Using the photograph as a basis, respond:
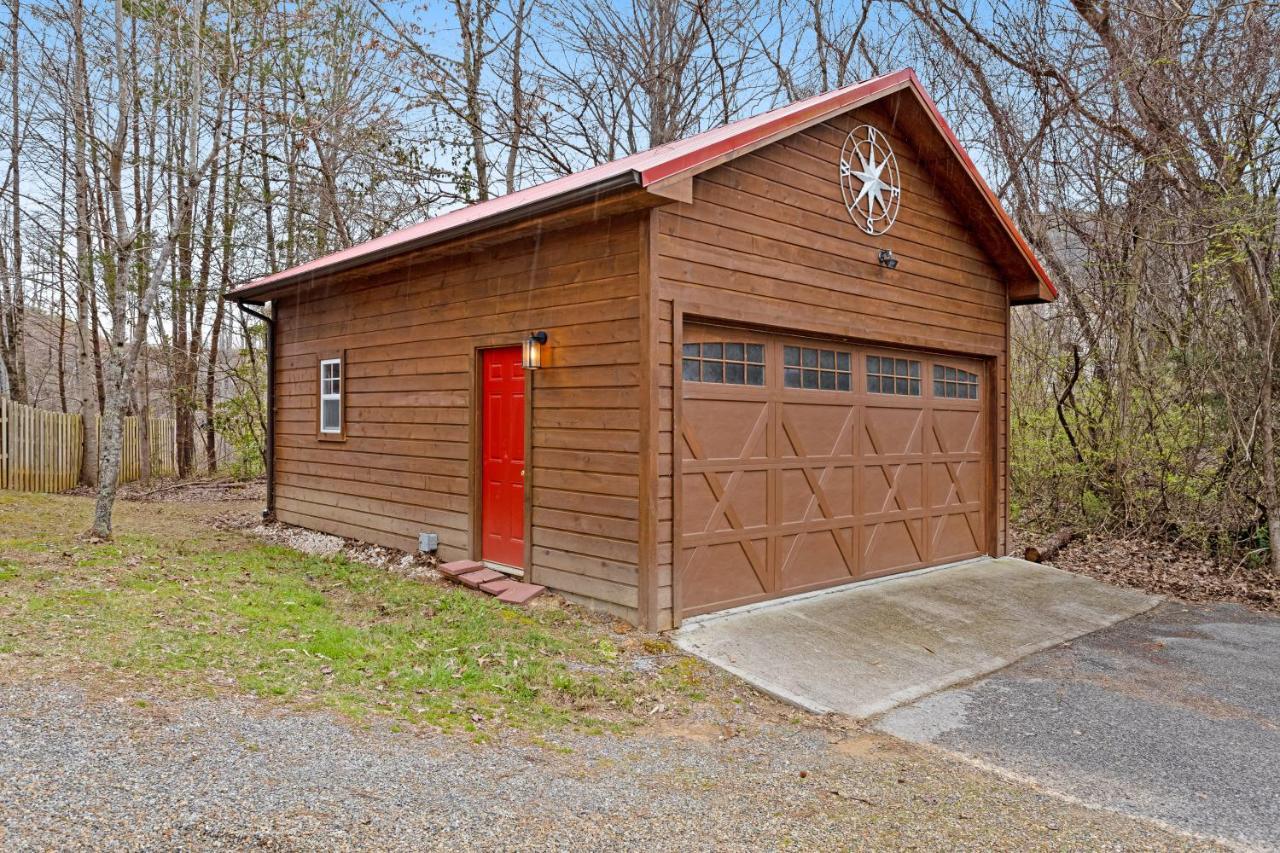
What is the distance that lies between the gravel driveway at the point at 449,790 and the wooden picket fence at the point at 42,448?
1212cm

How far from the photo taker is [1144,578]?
877 centimetres

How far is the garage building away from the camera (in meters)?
5.97

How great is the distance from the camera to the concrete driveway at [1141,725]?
3.75 metres

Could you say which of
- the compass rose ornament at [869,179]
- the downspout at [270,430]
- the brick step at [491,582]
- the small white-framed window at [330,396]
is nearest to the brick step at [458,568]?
the brick step at [491,582]

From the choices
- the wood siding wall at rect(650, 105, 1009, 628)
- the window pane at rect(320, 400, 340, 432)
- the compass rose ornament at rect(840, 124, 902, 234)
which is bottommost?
the window pane at rect(320, 400, 340, 432)

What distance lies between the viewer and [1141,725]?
15.4ft

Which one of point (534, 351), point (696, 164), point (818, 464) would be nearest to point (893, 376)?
point (818, 464)

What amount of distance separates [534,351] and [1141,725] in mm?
4876

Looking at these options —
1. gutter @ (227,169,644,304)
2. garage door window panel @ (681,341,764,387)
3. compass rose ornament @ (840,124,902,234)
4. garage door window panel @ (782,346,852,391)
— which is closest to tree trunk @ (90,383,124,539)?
gutter @ (227,169,644,304)

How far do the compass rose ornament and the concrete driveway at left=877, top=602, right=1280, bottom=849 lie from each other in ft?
A: 13.5

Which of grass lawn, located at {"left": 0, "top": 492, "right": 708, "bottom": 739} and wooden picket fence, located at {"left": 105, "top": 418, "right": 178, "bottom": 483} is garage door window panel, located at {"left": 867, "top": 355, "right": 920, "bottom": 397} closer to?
grass lawn, located at {"left": 0, "top": 492, "right": 708, "bottom": 739}

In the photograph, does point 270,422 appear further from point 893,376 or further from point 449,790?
point 449,790

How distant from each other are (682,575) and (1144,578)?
5.86m

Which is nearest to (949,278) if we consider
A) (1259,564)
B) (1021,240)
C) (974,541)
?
(1021,240)
